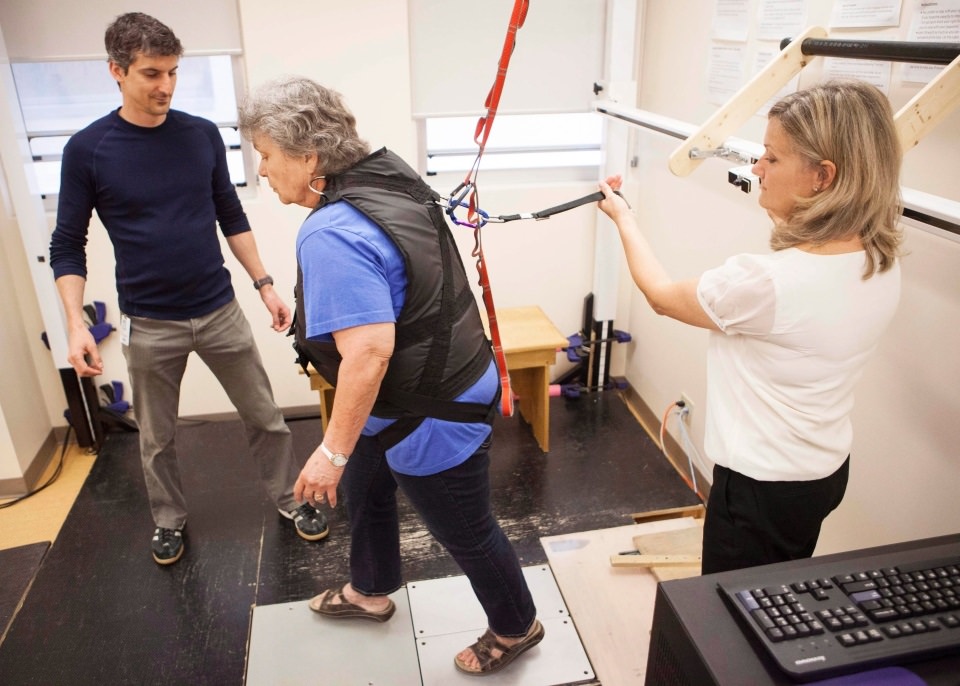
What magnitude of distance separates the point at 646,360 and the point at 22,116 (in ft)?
8.55

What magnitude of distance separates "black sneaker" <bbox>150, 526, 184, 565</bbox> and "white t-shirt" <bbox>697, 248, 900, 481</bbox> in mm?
1741

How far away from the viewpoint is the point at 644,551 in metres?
2.33

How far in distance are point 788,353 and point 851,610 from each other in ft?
1.35

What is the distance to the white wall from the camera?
160 centimetres

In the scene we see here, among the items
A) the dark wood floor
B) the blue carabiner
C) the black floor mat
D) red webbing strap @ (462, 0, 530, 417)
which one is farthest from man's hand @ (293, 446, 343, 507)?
the black floor mat

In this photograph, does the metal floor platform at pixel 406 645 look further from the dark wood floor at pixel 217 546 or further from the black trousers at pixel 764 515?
the black trousers at pixel 764 515

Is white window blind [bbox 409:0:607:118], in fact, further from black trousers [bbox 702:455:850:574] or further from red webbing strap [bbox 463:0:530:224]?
black trousers [bbox 702:455:850:574]

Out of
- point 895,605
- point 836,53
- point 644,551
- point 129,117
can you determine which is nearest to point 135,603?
point 129,117

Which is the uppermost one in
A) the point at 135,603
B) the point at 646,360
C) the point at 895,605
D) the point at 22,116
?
the point at 22,116

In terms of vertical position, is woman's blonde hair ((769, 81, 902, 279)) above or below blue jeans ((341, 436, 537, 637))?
above

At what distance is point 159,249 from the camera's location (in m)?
2.03

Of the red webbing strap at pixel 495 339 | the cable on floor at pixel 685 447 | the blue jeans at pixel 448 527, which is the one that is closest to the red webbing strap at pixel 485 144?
the red webbing strap at pixel 495 339

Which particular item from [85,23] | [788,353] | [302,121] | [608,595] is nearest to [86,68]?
[85,23]

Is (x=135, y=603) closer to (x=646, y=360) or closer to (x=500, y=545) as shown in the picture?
(x=500, y=545)
